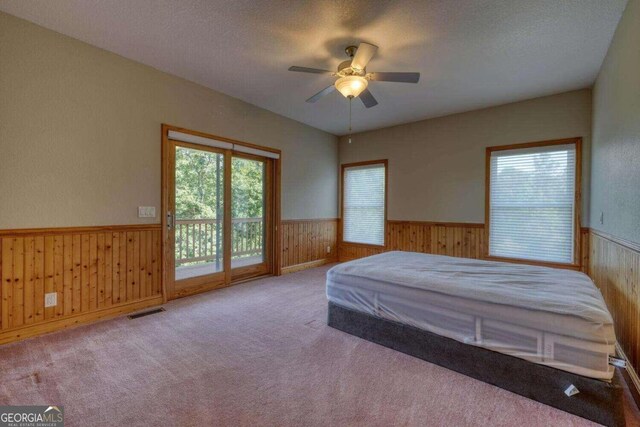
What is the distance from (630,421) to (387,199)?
4306 mm

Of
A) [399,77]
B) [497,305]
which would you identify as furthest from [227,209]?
[497,305]

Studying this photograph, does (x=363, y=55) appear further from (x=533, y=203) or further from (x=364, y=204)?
(x=364, y=204)

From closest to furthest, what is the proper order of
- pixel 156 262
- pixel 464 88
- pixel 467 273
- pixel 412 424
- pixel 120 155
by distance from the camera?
pixel 412 424 → pixel 467 273 → pixel 120 155 → pixel 156 262 → pixel 464 88

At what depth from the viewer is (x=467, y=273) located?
2.56m

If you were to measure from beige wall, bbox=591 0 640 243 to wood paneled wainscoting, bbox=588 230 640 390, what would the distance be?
0.41 feet

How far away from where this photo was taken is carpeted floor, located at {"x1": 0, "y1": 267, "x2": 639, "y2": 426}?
1.65 meters

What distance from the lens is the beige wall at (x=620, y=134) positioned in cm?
202

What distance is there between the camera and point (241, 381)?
1.98 metres

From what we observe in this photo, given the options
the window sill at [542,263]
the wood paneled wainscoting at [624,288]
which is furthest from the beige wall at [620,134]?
the window sill at [542,263]

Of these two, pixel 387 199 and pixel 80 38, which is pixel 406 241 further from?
pixel 80 38

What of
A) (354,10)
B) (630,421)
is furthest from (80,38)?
(630,421)

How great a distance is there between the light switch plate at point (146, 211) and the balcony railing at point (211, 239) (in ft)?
1.24

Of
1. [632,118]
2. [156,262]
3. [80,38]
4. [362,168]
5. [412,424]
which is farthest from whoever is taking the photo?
[362,168]

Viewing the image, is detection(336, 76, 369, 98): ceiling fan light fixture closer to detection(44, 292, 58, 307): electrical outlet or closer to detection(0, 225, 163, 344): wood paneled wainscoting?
detection(0, 225, 163, 344): wood paneled wainscoting
